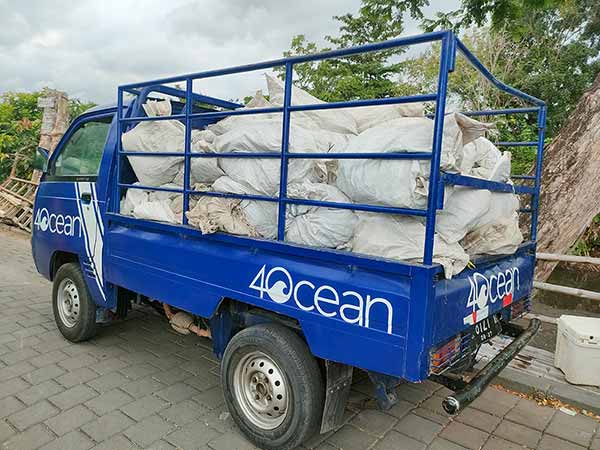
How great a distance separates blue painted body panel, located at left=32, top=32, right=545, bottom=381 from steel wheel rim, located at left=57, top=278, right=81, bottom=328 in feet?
1.11

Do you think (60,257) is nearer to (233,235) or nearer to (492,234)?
(233,235)

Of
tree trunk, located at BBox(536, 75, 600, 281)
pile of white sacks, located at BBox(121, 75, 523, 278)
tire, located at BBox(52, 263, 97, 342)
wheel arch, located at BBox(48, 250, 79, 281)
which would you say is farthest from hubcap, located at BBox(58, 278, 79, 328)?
tree trunk, located at BBox(536, 75, 600, 281)

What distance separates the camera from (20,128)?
527 inches

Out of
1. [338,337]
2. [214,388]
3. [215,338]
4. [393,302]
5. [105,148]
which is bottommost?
[214,388]

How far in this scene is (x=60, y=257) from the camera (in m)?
4.41

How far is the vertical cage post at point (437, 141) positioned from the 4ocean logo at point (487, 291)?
53 cm

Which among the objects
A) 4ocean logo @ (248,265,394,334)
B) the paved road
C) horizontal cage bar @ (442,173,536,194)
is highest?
horizontal cage bar @ (442,173,536,194)

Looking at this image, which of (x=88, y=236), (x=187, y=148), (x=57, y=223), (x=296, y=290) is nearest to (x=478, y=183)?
(x=296, y=290)

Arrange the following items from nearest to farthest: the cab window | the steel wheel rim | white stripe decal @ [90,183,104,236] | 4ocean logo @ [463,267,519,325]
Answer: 4ocean logo @ [463,267,519,325], white stripe decal @ [90,183,104,236], the cab window, the steel wheel rim

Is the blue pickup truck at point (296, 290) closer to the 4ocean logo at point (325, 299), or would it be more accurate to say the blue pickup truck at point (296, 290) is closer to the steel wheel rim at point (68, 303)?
the 4ocean logo at point (325, 299)

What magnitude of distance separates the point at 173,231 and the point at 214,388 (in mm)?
1252

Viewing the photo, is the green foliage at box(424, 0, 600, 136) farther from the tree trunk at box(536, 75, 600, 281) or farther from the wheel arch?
the wheel arch

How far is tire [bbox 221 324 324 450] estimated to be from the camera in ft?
8.20

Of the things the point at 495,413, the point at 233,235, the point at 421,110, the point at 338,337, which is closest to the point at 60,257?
the point at 233,235
